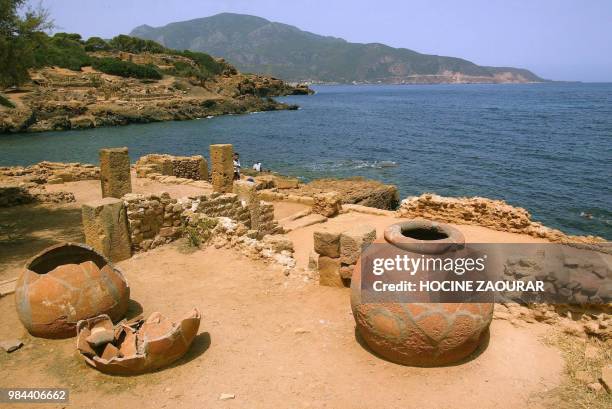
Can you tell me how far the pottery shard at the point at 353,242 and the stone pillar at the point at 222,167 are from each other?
701cm

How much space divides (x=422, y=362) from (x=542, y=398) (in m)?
1.24

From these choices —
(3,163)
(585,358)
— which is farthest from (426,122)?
(585,358)

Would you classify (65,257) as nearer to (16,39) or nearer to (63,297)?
(63,297)

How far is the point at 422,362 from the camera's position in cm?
487

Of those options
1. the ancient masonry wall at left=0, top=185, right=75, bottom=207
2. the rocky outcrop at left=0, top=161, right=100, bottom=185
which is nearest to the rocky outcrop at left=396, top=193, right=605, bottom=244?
the ancient masonry wall at left=0, top=185, right=75, bottom=207

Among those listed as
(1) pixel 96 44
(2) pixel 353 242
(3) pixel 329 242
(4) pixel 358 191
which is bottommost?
(4) pixel 358 191

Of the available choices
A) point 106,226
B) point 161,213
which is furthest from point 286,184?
point 106,226

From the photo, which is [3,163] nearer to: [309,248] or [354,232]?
[309,248]

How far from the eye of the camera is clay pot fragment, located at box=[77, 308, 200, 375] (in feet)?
16.1

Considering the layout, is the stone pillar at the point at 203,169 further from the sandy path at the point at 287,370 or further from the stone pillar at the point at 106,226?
the sandy path at the point at 287,370

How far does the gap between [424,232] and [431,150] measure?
34697 mm

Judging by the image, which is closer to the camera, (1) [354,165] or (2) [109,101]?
(1) [354,165]

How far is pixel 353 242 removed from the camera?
7031 millimetres

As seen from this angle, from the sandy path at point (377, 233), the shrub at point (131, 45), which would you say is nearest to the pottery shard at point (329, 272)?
the sandy path at point (377, 233)
